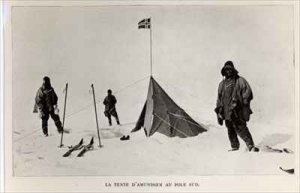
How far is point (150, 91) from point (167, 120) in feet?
0.14

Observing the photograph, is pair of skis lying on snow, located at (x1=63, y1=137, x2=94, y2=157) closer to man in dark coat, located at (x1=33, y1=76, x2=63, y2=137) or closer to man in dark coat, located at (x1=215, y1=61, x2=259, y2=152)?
man in dark coat, located at (x1=33, y1=76, x2=63, y2=137)

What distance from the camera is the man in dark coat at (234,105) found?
573 millimetres

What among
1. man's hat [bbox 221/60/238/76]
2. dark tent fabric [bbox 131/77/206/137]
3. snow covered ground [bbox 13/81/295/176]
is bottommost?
snow covered ground [bbox 13/81/295/176]

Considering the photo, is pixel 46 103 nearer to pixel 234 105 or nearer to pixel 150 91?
pixel 150 91

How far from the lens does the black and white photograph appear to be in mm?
572

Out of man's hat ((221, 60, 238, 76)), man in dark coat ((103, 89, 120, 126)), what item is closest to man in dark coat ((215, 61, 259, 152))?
man's hat ((221, 60, 238, 76))

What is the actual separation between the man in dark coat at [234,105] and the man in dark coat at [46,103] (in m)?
0.21

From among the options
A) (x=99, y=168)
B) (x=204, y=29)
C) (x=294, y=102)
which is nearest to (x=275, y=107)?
(x=294, y=102)

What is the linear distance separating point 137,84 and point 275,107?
0.18 m

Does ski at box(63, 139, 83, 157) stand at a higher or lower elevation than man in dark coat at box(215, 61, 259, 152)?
lower

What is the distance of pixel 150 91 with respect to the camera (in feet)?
1.89

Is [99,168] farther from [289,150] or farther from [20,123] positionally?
[289,150]

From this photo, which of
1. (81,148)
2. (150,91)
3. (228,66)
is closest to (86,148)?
(81,148)

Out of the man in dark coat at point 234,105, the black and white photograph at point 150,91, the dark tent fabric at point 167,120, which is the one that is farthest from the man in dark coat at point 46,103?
the man in dark coat at point 234,105
